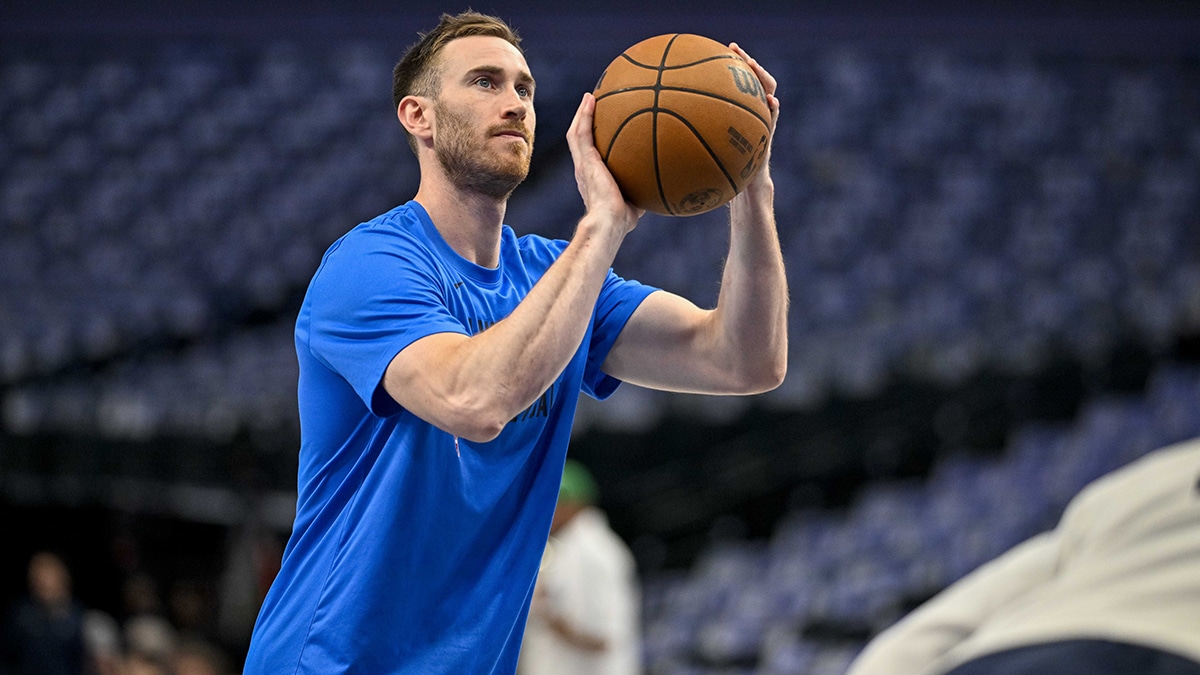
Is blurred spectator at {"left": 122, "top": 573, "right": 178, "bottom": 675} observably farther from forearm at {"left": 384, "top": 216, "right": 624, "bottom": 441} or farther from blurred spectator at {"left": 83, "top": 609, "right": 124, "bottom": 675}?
forearm at {"left": 384, "top": 216, "right": 624, "bottom": 441}

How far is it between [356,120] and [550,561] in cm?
939

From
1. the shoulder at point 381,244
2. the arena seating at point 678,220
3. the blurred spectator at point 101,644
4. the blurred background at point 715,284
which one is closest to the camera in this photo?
the shoulder at point 381,244

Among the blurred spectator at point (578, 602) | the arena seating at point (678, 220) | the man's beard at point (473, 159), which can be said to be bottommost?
the blurred spectator at point (578, 602)

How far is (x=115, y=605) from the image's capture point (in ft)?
33.6

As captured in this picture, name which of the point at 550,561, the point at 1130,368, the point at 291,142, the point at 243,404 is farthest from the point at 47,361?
the point at 1130,368

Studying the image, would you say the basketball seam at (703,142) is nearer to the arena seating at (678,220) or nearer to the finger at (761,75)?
the finger at (761,75)

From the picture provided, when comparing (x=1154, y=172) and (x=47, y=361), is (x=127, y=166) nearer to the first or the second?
(x=47, y=361)

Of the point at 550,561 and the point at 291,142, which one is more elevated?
the point at 291,142

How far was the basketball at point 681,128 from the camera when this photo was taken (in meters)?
2.56

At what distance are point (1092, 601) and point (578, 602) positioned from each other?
6.00 metres

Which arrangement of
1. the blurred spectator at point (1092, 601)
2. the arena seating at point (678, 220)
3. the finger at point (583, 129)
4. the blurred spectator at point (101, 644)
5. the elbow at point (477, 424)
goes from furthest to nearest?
the arena seating at point (678, 220) < the blurred spectator at point (101, 644) < the finger at point (583, 129) < the elbow at point (477, 424) < the blurred spectator at point (1092, 601)

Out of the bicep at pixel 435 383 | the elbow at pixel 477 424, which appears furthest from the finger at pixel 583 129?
the elbow at pixel 477 424

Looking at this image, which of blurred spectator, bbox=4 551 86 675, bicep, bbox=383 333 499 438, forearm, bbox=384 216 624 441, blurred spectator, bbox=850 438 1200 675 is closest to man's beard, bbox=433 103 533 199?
forearm, bbox=384 216 624 441

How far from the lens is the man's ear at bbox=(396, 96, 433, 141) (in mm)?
2770
